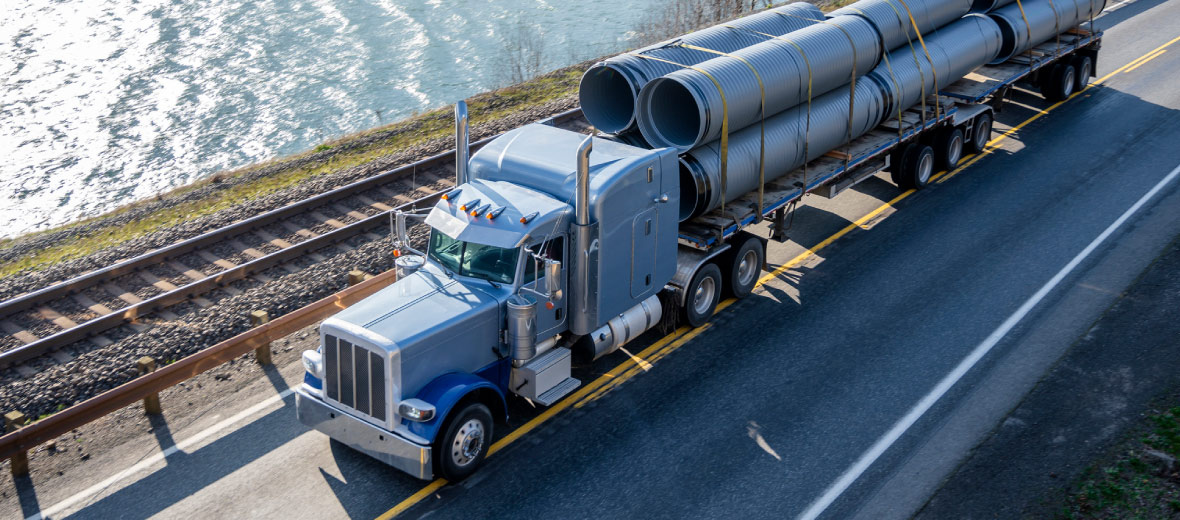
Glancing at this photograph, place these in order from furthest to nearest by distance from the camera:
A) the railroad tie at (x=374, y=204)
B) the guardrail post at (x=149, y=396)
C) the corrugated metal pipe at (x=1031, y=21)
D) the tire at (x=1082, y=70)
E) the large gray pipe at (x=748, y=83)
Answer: the tire at (x=1082, y=70) < the corrugated metal pipe at (x=1031, y=21) < the railroad tie at (x=374, y=204) < the large gray pipe at (x=748, y=83) < the guardrail post at (x=149, y=396)

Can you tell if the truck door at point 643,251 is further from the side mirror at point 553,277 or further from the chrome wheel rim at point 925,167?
the chrome wheel rim at point 925,167

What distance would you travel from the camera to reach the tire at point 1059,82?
22422 millimetres

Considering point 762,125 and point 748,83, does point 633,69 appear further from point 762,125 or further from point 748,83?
point 762,125

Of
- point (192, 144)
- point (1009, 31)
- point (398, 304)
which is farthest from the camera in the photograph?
point (192, 144)

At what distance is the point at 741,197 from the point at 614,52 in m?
19.9

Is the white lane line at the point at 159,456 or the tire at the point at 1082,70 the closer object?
the white lane line at the point at 159,456

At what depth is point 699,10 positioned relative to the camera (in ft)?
111

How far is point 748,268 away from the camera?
15094 millimetres

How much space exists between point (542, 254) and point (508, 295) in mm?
618

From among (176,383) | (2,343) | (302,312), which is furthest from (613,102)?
(2,343)

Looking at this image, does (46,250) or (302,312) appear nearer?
(302,312)

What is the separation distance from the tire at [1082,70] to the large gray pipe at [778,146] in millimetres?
8838

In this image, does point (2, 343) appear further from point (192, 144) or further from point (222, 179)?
point (192, 144)

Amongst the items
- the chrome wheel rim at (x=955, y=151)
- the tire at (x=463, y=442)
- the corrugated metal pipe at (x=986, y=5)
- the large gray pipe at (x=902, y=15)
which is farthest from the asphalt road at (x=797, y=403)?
the corrugated metal pipe at (x=986, y=5)
